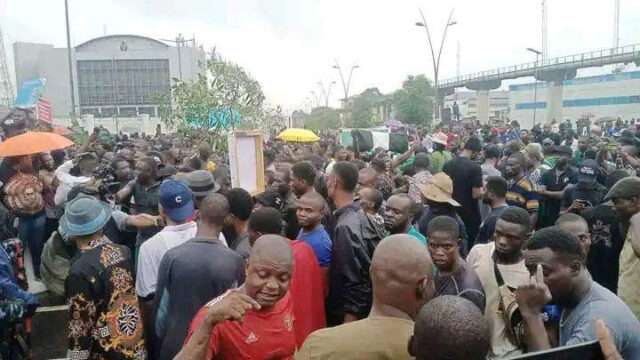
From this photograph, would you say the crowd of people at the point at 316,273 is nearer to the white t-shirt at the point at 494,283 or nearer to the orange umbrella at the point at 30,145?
the white t-shirt at the point at 494,283

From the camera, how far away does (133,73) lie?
82.7 metres

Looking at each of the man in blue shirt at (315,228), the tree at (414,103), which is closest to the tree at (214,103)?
the man in blue shirt at (315,228)

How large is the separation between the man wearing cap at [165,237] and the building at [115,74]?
78334 millimetres

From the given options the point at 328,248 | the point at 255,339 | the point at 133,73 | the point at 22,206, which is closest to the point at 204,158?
the point at 22,206

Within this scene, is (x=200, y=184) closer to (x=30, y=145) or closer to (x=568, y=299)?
(x=30, y=145)

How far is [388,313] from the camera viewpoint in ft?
8.02

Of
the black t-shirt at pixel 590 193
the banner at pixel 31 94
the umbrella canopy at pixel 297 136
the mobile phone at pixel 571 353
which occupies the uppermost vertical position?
the banner at pixel 31 94

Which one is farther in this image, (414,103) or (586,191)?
(414,103)

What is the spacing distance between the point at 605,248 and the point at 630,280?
3.87 ft

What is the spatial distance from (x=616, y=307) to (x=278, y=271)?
1630 mm

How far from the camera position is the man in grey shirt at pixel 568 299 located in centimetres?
265

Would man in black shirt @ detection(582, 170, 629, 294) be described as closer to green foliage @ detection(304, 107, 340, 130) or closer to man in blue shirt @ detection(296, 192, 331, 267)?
man in blue shirt @ detection(296, 192, 331, 267)

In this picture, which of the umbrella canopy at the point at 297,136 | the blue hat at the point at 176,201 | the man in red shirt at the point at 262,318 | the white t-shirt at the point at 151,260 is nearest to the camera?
the man in red shirt at the point at 262,318

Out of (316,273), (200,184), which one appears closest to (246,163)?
(200,184)
